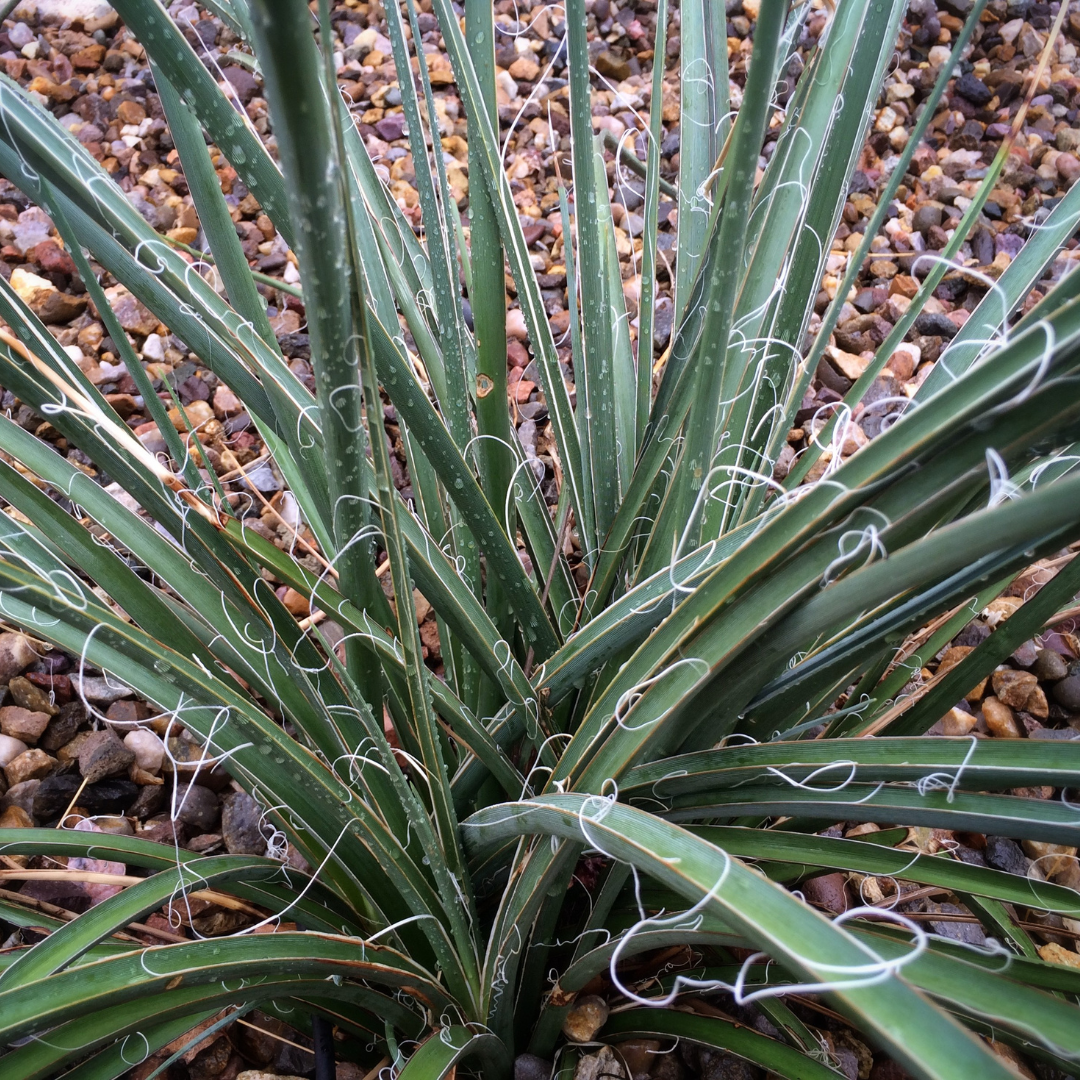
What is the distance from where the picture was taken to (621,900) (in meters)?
0.68

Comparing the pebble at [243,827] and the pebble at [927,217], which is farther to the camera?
the pebble at [927,217]

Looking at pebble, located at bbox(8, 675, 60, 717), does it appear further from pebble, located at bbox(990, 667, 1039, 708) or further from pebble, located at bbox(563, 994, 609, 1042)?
pebble, located at bbox(990, 667, 1039, 708)

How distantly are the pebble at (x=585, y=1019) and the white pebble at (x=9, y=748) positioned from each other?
668 mm

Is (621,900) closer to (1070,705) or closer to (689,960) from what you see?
(689,960)

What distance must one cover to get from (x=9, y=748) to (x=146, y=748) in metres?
0.15

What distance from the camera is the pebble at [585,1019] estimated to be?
25.2 inches

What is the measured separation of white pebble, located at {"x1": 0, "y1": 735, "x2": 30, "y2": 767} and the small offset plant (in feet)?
0.66

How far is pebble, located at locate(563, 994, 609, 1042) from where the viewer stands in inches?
25.2

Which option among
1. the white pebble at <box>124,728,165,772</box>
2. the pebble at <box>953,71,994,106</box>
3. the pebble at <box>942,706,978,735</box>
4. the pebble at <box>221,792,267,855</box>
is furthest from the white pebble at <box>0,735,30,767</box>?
the pebble at <box>953,71,994,106</box>

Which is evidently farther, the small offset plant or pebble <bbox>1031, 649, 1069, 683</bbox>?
pebble <bbox>1031, 649, 1069, 683</bbox>

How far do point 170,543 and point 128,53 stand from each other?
1.45m

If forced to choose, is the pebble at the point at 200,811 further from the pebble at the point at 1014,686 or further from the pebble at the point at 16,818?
Result: the pebble at the point at 1014,686

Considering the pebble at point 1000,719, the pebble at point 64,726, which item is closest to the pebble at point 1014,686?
the pebble at point 1000,719

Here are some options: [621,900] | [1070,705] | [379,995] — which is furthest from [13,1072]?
[1070,705]
